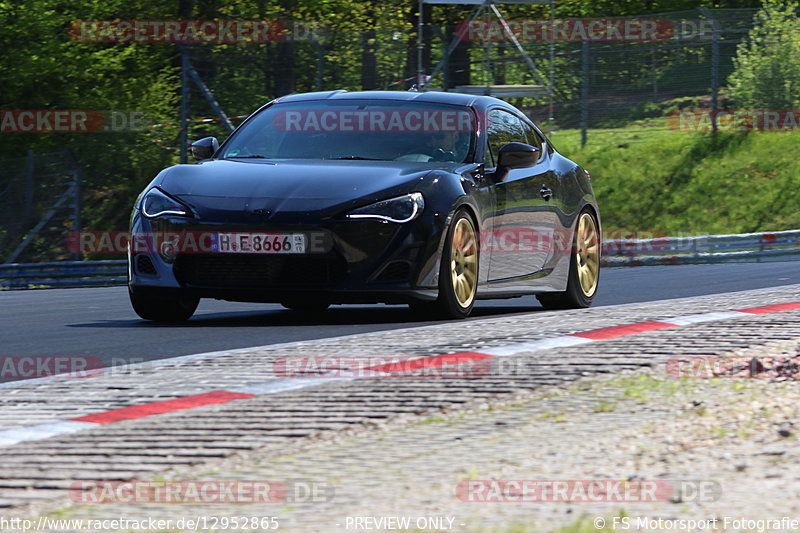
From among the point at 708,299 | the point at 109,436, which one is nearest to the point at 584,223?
the point at 708,299

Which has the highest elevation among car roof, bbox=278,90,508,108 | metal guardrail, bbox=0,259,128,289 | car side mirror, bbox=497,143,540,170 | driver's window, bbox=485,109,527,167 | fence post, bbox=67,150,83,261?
car roof, bbox=278,90,508,108

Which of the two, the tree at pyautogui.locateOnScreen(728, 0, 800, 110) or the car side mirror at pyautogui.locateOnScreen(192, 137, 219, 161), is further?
the tree at pyautogui.locateOnScreen(728, 0, 800, 110)

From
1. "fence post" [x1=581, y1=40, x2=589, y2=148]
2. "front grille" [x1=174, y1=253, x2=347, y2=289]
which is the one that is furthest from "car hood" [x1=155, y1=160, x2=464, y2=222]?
"fence post" [x1=581, y1=40, x2=589, y2=148]

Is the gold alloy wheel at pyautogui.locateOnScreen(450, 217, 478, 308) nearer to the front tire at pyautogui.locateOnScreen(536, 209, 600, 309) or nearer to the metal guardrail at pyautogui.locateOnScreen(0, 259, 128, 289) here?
the front tire at pyautogui.locateOnScreen(536, 209, 600, 309)

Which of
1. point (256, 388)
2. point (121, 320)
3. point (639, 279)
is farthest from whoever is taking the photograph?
point (639, 279)

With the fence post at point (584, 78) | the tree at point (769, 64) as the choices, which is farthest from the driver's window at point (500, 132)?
the tree at point (769, 64)

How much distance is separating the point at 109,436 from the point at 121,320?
5.40 m

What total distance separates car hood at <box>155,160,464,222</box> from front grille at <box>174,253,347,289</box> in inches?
9.2

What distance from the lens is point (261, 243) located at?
8.72 meters

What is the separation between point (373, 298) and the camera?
8875mm

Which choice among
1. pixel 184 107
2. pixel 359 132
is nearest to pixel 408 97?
pixel 359 132

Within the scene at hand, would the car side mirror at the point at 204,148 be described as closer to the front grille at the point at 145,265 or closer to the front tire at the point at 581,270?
the front grille at the point at 145,265

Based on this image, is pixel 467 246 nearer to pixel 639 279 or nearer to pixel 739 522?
pixel 739 522

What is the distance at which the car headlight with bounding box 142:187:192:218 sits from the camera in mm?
8844
